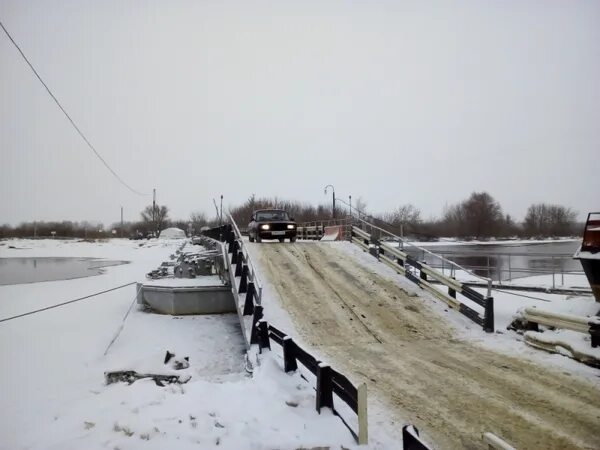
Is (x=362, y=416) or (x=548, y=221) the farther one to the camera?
(x=548, y=221)

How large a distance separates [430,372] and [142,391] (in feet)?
15.2

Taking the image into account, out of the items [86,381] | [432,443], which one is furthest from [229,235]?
[432,443]

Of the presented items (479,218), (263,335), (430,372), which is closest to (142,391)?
(263,335)

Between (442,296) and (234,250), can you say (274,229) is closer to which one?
(234,250)

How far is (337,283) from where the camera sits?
1202 cm

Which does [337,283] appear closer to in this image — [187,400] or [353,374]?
[353,374]

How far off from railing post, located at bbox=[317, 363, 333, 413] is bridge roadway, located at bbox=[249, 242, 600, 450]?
0.89m

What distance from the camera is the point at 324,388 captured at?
523cm

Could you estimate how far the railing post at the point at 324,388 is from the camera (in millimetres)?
5223

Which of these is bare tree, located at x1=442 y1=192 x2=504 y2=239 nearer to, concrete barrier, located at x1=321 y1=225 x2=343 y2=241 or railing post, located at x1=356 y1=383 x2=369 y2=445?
concrete barrier, located at x1=321 y1=225 x2=343 y2=241

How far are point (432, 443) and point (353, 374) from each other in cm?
213

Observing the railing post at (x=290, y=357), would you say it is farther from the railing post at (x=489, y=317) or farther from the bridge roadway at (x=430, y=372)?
the railing post at (x=489, y=317)

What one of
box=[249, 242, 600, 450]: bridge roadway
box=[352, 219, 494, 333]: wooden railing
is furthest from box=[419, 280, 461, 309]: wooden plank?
box=[249, 242, 600, 450]: bridge roadway

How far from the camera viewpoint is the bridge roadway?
496cm
